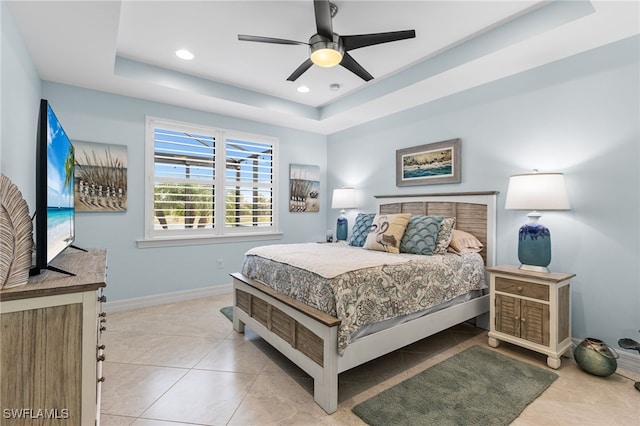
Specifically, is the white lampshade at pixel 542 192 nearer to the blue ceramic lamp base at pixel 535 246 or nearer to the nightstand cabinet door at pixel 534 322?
the blue ceramic lamp base at pixel 535 246

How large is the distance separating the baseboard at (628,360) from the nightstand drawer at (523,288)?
26.5 inches

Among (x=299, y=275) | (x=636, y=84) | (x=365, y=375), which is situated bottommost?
(x=365, y=375)

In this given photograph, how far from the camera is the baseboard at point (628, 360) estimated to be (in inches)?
87.5

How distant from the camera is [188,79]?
3439 mm

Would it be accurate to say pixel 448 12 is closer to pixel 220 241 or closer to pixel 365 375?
pixel 365 375

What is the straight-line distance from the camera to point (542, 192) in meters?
2.40

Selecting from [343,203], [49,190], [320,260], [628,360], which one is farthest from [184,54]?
[628,360]

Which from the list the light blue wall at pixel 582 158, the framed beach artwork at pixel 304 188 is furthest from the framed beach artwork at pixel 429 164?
the framed beach artwork at pixel 304 188

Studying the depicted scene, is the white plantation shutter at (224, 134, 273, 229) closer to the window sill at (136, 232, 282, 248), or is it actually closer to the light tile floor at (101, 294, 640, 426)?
the window sill at (136, 232, 282, 248)

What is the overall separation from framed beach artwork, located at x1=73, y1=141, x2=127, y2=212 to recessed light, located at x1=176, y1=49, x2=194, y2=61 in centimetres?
129

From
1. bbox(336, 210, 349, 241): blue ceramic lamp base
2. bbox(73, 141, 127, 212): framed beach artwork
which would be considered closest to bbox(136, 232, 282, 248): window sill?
bbox(73, 141, 127, 212): framed beach artwork

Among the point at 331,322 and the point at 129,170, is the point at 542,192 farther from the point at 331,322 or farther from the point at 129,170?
the point at 129,170

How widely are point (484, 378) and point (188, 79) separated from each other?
3.99 meters

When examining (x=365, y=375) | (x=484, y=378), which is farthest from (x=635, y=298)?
(x=365, y=375)
